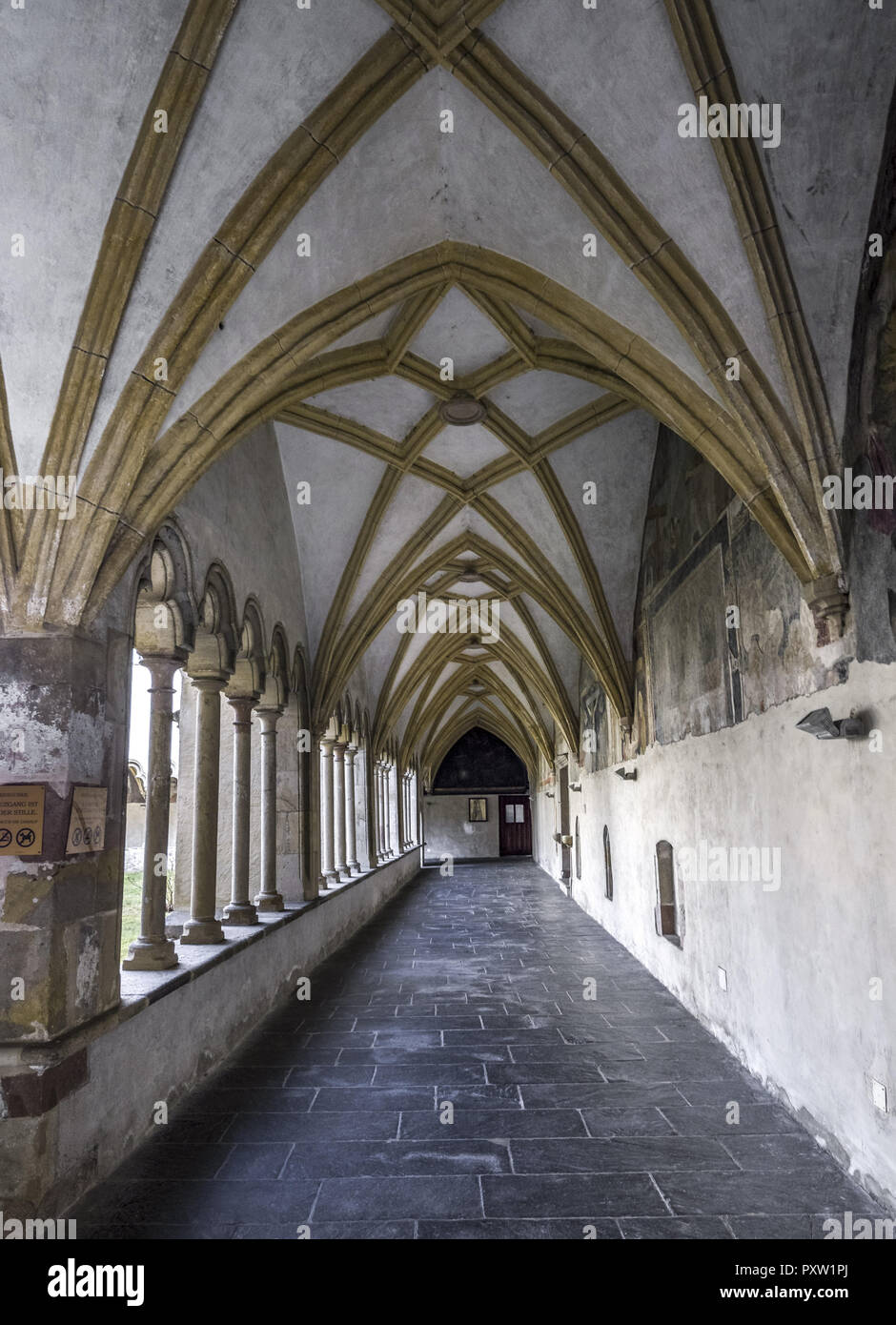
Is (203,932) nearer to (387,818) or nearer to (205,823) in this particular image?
(205,823)

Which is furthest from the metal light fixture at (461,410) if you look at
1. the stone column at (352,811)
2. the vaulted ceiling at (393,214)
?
the stone column at (352,811)

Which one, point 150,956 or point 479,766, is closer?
point 150,956

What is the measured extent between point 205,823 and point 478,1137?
310 centimetres

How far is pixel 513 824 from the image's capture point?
31.7 metres

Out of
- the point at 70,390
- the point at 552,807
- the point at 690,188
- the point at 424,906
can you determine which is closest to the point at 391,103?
the point at 690,188

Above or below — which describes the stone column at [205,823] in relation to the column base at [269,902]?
above

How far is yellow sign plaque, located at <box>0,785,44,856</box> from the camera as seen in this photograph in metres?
3.83

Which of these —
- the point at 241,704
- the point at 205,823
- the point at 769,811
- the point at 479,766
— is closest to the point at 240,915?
the point at 205,823

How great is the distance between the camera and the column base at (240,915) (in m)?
7.18

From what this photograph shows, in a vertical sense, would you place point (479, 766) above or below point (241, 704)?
below

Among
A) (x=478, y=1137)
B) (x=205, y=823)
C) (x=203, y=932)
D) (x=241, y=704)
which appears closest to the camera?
(x=478, y=1137)

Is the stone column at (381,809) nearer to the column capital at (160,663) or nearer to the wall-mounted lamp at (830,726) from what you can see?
the column capital at (160,663)

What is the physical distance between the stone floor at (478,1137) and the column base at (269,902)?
3.10ft

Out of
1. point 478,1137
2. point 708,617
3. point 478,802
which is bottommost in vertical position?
point 478,1137
